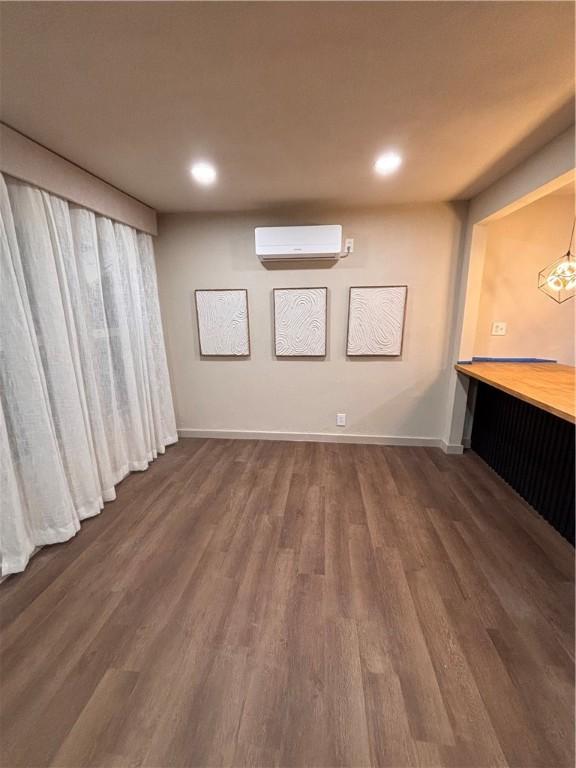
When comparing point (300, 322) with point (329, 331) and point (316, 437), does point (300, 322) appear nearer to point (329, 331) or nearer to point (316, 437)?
point (329, 331)

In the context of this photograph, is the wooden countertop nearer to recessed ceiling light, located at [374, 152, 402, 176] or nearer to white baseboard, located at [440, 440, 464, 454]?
white baseboard, located at [440, 440, 464, 454]

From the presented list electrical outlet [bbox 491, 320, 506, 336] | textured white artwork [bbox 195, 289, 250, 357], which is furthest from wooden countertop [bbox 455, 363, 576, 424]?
textured white artwork [bbox 195, 289, 250, 357]

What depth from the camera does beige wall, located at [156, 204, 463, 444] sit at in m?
2.69

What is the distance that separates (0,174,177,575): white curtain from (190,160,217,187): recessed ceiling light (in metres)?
0.80

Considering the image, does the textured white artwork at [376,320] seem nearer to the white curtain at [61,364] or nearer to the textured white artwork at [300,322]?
the textured white artwork at [300,322]

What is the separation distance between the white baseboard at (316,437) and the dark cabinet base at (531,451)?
492mm

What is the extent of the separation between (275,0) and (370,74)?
0.46 metres

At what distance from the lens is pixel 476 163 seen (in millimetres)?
1855

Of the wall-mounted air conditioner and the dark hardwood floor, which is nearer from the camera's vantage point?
the dark hardwood floor

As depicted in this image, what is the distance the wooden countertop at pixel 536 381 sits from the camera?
1.60 m

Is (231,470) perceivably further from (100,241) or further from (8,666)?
(100,241)

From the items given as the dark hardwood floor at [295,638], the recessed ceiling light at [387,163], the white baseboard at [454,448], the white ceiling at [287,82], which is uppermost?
the recessed ceiling light at [387,163]

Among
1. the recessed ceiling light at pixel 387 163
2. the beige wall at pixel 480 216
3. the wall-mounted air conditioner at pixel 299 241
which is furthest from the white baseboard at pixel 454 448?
the recessed ceiling light at pixel 387 163

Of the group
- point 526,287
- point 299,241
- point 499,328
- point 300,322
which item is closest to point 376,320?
point 300,322
